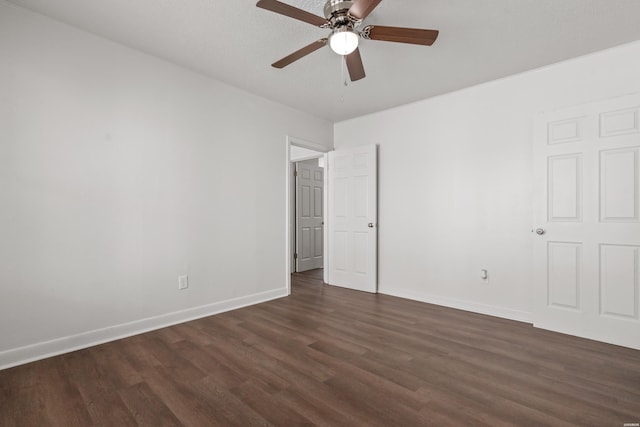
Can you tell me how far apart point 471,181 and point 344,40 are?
2405 millimetres

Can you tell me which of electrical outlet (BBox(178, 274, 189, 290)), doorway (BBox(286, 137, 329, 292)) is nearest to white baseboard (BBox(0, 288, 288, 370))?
electrical outlet (BBox(178, 274, 189, 290))

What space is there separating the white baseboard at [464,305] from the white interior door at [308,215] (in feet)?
6.44

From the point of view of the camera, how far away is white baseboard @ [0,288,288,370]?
226 cm

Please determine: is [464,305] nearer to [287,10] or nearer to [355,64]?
[355,64]

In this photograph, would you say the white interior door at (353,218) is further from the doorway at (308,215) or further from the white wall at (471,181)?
the doorway at (308,215)

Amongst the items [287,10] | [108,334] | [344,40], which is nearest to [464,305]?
[344,40]

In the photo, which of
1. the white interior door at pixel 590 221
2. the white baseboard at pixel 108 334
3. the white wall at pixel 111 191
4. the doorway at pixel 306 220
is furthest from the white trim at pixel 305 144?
the white interior door at pixel 590 221

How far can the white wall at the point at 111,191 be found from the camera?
2289 millimetres

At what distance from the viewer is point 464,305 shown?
11.9 feet

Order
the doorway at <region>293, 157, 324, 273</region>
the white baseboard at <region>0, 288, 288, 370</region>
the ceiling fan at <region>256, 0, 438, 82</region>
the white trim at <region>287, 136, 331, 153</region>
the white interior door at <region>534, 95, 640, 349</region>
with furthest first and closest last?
the doorway at <region>293, 157, 324, 273</region> → the white trim at <region>287, 136, 331, 153</region> → the white interior door at <region>534, 95, 640, 349</region> → the white baseboard at <region>0, 288, 288, 370</region> → the ceiling fan at <region>256, 0, 438, 82</region>

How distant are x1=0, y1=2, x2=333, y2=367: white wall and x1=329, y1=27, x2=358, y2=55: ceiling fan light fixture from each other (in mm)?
1914

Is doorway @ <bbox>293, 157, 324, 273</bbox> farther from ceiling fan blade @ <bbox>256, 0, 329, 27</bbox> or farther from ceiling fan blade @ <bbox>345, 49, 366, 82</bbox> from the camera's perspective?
ceiling fan blade @ <bbox>256, 0, 329, 27</bbox>

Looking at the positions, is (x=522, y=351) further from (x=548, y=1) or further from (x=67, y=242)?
(x=67, y=242)

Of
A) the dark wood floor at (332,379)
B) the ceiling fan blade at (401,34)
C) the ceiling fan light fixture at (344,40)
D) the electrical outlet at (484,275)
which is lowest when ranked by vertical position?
the dark wood floor at (332,379)
